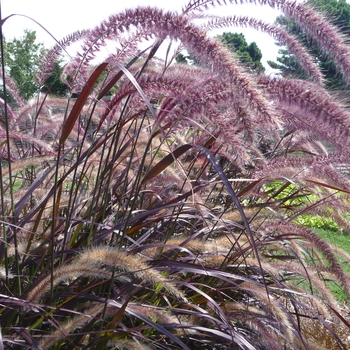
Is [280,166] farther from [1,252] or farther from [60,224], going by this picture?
[1,252]

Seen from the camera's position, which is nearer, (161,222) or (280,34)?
(280,34)

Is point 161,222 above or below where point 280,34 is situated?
below

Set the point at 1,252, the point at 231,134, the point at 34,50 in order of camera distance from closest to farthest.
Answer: the point at 231,134 → the point at 1,252 → the point at 34,50

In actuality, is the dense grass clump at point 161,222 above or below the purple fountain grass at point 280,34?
below

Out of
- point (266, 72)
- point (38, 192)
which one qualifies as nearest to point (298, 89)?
point (266, 72)

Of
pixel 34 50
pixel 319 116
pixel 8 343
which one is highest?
pixel 34 50

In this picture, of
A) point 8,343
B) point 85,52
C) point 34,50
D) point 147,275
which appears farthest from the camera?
point 34,50

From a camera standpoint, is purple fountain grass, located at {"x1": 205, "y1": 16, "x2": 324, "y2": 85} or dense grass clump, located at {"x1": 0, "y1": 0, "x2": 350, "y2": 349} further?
purple fountain grass, located at {"x1": 205, "y1": 16, "x2": 324, "y2": 85}

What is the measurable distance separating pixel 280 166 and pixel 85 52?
881 millimetres

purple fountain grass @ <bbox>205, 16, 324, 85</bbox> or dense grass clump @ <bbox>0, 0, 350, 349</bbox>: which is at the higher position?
purple fountain grass @ <bbox>205, 16, 324, 85</bbox>

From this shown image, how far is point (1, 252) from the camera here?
6.22 feet

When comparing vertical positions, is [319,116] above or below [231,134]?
above

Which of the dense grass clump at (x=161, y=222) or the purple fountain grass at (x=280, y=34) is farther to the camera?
the purple fountain grass at (x=280, y=34)

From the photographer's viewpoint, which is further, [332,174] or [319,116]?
[332,174]
